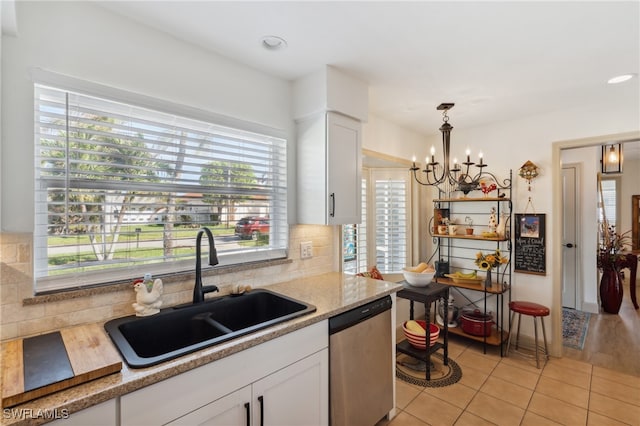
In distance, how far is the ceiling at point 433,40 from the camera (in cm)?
150

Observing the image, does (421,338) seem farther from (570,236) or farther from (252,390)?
(570,236)

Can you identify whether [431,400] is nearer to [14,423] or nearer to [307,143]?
[307,143]

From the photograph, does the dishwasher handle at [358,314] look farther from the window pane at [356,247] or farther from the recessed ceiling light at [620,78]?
the recessed ceiling light at [620,78]

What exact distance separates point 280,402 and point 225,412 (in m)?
0.29

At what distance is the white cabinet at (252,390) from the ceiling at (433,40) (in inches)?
64.0

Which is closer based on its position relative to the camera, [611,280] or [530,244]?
[530,244]

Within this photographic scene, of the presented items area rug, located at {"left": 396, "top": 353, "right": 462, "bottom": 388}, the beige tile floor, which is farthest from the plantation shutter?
the beige tile floor

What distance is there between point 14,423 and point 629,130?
4.16 m

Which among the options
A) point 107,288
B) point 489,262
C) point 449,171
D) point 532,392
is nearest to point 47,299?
point 107,288

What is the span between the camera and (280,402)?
1.42 m

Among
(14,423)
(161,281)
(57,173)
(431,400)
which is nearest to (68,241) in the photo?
(57,173)

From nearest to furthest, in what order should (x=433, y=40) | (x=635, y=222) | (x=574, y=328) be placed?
(x=433, y=40) < (x=574, y=328) < (x=635, y=222)

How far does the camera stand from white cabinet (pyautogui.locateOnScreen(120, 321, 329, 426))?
1.06 meters

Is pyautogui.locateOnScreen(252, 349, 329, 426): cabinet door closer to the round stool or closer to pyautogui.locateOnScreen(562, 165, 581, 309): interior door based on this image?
the round stool
